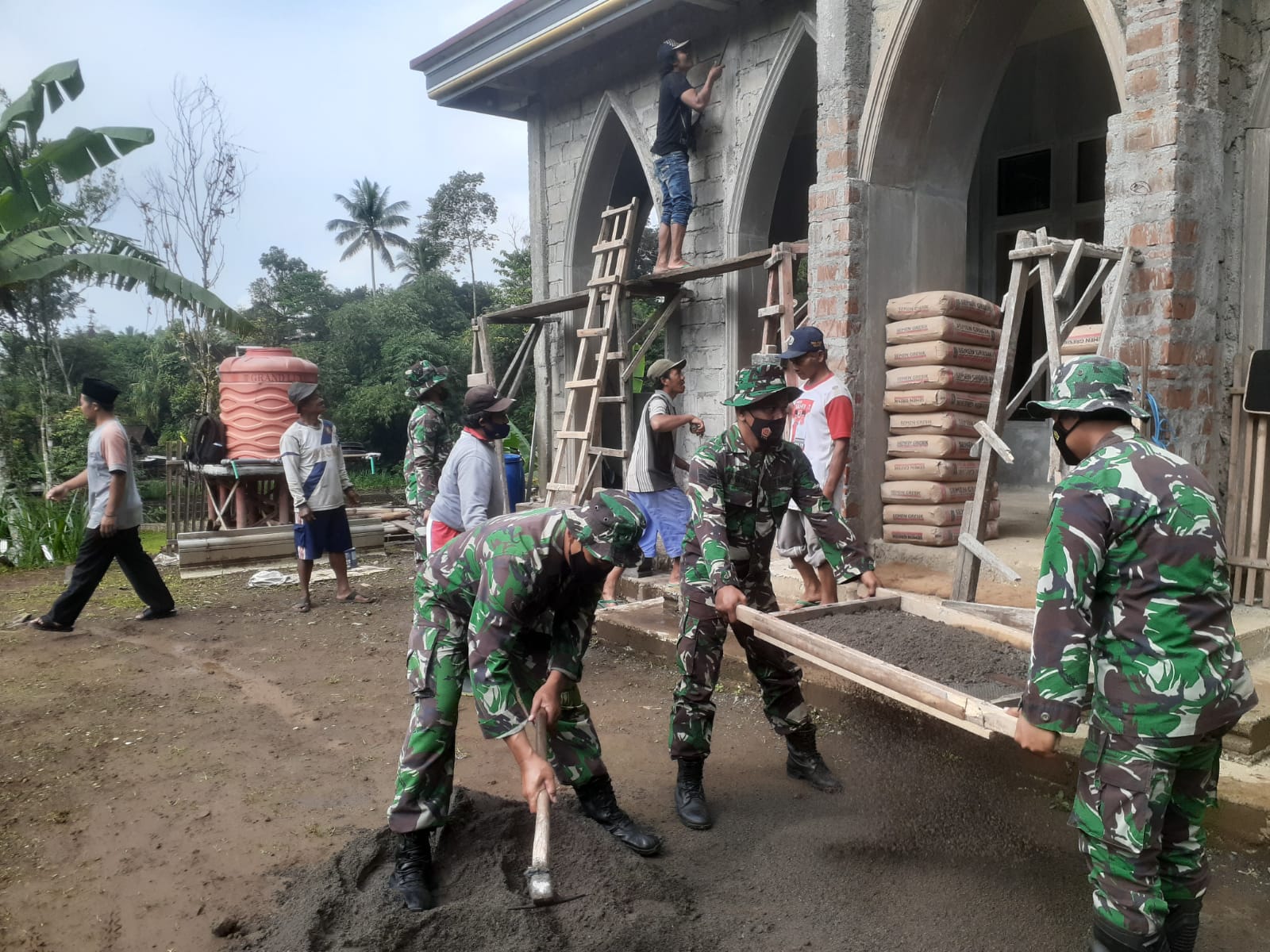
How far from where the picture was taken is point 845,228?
634 cm

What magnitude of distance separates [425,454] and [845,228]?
3314mm

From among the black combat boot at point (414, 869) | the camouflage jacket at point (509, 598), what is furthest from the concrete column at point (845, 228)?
the black combat boot at point (414, 869)

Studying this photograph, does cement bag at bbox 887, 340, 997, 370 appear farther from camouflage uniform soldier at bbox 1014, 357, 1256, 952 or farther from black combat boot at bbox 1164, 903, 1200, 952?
black combat boot at bbox 1164, 903, 1200, 952

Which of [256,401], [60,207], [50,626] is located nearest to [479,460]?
[50,626]

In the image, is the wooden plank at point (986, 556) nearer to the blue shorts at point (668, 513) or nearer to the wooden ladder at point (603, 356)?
the blue shorts at point (668, 513)

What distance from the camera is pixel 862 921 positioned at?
10.2 feet

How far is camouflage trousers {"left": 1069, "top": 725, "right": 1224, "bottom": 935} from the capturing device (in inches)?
92.4

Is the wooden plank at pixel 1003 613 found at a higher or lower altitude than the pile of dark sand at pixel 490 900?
higher

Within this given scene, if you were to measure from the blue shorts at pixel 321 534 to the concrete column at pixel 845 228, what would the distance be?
13.8 feet

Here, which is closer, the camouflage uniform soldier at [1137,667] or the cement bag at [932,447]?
the camouflage uniform soldier at [1137,667]

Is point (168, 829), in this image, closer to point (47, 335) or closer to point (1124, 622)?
point (1124, 622)

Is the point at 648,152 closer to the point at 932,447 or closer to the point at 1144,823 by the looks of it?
the point at 932,447

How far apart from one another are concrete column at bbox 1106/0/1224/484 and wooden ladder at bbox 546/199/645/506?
17.3 ft

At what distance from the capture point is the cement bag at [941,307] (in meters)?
6.26
